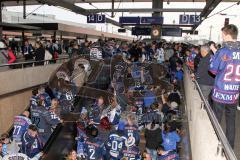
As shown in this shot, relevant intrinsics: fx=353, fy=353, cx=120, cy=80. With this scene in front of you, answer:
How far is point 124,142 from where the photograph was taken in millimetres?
8250

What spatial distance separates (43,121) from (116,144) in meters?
2.81

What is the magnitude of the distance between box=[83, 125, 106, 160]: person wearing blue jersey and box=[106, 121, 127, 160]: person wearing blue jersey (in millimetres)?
292

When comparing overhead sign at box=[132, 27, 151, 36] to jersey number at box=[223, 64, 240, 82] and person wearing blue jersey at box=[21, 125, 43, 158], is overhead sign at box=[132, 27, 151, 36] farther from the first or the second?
jersey number at box=[223, 64, 240, 82]

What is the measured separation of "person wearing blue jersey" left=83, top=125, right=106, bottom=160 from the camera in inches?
341

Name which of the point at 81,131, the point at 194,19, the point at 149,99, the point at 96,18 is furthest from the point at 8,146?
the point at 194,19

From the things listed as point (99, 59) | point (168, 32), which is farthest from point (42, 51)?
point (168, 32)

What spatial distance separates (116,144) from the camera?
8312 mm

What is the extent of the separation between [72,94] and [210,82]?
5737 mm

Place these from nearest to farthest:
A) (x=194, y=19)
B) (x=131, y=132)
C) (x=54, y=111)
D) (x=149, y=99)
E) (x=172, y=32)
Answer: (x=131, y=132)
(x=54, y=111)
(x=149, y=99)
(x=194, y=19)
(x=172, y=32)

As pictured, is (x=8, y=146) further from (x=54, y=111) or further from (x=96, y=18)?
(x=96, y=18)

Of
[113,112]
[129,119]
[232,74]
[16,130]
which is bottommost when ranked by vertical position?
[16,130]

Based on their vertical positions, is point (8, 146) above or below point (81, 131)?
below

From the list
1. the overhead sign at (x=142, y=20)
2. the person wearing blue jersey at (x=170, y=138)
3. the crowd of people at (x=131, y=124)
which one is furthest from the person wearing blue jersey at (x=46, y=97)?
the overhead sign at (x=142, y=20)

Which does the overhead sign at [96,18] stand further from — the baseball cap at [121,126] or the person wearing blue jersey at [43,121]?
the baseball cap at [121,126]
